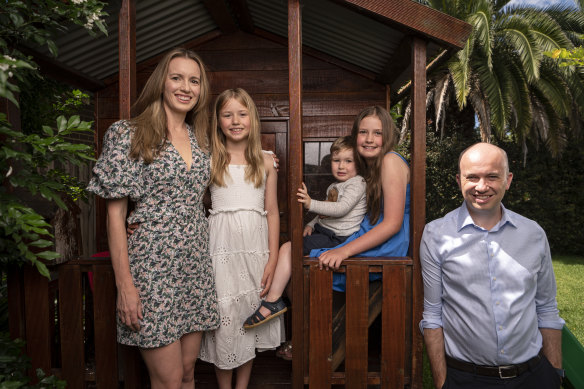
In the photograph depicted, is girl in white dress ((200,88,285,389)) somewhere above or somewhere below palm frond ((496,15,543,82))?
below

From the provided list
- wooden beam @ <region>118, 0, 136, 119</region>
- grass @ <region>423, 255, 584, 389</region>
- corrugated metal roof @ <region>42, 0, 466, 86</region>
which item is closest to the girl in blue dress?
corrugated metal roof @ <region>42, 0, 466, 86</region>

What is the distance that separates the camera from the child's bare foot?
2.96 m

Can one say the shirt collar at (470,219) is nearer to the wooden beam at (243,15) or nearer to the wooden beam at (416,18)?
the wooden beam at (416,18)

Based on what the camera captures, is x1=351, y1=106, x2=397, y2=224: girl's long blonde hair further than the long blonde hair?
Yes

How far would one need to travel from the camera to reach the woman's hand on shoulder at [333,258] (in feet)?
10.1

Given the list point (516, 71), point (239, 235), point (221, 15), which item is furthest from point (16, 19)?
point (516, 71)

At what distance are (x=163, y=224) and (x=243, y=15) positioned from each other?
8.91 feet

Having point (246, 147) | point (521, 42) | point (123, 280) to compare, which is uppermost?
point (521, 42)

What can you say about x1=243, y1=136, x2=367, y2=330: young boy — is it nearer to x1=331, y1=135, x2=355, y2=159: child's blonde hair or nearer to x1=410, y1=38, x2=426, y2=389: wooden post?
x1=331, y1=135, x2=355, y2=159: child's blonde hair

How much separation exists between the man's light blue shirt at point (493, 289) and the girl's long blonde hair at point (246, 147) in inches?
54.0

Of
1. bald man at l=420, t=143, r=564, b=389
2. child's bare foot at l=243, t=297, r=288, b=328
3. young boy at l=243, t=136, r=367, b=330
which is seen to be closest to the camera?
bald man at l=420, t=143, r=564, b=389

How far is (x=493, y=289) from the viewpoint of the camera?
8.00 ft

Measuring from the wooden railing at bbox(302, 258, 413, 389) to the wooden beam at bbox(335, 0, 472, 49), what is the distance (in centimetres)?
165

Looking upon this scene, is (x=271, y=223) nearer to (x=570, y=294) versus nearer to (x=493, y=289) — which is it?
(x=493, y=289)
